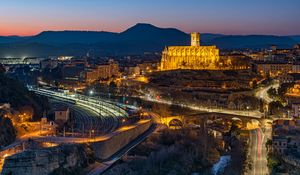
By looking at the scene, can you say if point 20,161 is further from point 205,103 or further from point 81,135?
point 205,103

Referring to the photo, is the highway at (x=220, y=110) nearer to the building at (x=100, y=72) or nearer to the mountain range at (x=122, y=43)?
the building at (x=100, y=72)

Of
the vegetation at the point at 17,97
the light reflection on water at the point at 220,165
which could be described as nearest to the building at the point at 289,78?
the light reflection on water at the point at 220,165

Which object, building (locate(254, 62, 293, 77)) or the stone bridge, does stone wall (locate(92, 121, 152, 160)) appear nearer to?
the stone bridge

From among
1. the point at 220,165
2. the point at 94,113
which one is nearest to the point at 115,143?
the point at 220,165

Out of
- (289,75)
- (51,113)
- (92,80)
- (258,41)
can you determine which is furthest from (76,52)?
(51,113)

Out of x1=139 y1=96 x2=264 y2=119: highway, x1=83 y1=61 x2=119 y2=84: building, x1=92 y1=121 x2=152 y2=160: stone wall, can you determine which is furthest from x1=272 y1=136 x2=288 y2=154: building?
x1=83 y1=61 x2=119 y2=84: building
